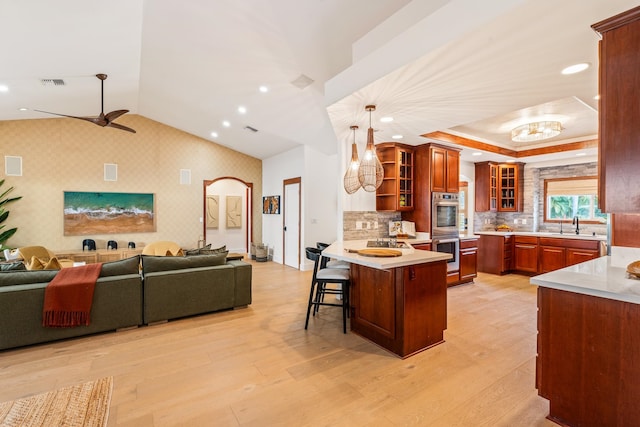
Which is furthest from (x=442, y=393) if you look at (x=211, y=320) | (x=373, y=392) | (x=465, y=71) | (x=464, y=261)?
(x=464, y=261)

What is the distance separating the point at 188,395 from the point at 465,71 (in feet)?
10.2

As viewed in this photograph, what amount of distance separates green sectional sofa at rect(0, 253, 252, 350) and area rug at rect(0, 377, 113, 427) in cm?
105

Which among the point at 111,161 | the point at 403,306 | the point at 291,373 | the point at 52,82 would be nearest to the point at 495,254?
the point at 403,306

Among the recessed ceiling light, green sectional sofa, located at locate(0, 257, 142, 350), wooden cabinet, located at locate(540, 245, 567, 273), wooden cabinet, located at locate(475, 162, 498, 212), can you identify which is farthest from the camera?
wooden cabinet, located at locate(475, 162, 498, 212)

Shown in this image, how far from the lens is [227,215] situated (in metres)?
9.12

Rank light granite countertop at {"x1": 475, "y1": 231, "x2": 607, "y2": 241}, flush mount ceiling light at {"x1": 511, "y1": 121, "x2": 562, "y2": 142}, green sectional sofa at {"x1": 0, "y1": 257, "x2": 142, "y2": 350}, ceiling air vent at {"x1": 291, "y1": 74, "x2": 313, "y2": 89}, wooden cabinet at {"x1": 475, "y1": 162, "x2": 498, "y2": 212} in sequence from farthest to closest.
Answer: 1. wooden cabinet at {"x1": 475, "y1": 162, "x2": 498, "y2": 212}
2. light granite countertop at {"x1": 475, "y1": 231, "x2": 607, "y2": 241}
3. flush mount ceiling light at {"x1": 511, "y1": 121, "x2": 562, "y2": 142}
4. ceiling air vent at {"x1": 291, "y1": 74, "x2": 313, "y2": 89}
5. green sectional sofa at {"x1": 0, "y1": 257, "x2": 142, "y2": 350}

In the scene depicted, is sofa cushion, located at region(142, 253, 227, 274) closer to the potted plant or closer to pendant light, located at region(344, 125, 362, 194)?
pendant light, located at region(344, 125, 362, 194)

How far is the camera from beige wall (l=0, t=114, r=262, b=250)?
19.5 feet

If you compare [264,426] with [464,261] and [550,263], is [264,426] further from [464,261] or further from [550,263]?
[550,263]

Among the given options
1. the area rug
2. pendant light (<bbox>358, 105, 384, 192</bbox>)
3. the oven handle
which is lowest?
the area rug

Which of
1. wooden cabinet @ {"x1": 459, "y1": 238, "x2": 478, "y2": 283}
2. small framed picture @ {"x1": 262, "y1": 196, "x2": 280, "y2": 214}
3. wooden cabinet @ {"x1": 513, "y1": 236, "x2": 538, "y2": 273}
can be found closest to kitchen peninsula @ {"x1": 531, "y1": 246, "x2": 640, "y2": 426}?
wooden cabinet @ {"x1": 459, "y1": 238, "x2": 478, "y2": 283}

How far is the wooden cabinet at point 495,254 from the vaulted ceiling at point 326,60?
1.78m

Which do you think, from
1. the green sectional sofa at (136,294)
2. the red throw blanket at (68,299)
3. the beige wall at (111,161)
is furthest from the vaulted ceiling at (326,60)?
the red throw blanket at (68,299)

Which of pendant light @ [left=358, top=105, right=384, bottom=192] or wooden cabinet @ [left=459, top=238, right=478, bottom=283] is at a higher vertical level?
pendant light @ [left=358, top=105, right=384, bottom=192]
